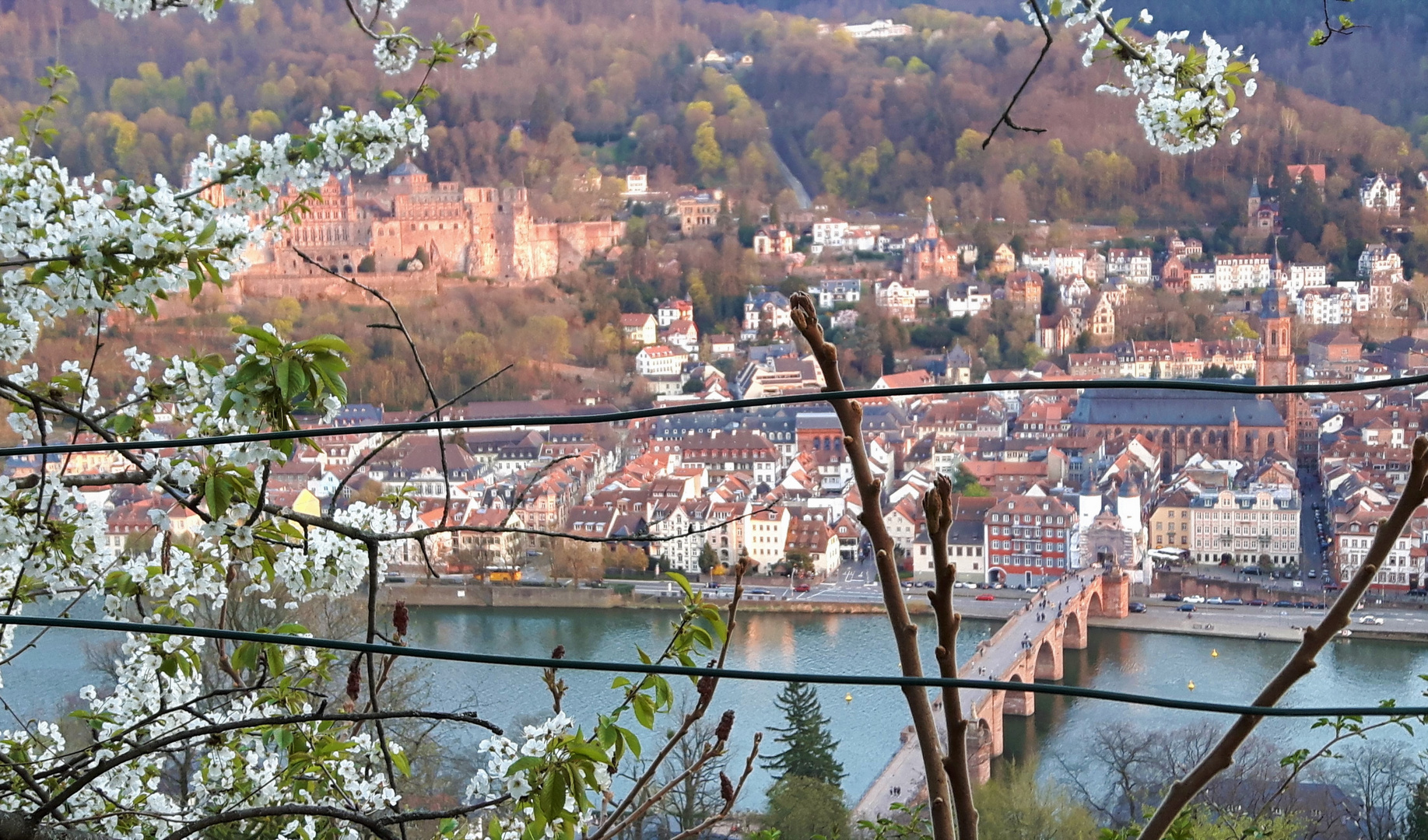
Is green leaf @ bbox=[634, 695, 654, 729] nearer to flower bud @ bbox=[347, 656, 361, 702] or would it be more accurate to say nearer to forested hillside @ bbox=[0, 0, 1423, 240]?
flower bud @ bbox=[347, 656, 361, 702]

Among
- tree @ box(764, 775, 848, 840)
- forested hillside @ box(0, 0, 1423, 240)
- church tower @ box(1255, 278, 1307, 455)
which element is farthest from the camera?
forested hillside @ box(0, 0, 1423, 240)

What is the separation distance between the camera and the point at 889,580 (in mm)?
484

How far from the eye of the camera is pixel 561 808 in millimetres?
688

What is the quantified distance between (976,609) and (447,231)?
42.4 feet

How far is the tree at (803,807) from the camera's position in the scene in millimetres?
5168

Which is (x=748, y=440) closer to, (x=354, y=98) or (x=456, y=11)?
(x=354, y=98)

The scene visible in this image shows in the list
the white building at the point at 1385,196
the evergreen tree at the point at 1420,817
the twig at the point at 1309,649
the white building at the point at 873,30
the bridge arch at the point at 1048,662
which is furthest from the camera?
the white building at the point at 873,30

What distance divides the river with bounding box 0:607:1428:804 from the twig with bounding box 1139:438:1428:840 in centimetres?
575

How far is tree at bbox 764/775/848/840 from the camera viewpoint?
17.0 feet

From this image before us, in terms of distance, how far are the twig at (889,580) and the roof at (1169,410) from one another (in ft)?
52.4

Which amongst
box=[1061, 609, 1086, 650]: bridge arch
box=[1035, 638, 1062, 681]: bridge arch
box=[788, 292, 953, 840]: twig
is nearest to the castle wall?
box=[1061, 609, 1086, 650]: bridge arch

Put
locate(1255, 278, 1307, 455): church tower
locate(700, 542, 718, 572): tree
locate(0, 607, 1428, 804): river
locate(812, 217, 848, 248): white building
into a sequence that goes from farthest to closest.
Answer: locate(812, 217, 848, 248): white building < locate(1255, 278, 1307, 455): church tower < locate(700, 542, 718, 572): tree < locate(0, 607, 1428, 804): river

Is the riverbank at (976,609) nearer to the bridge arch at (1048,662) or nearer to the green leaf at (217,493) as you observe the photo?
the bridge arch at (1048,662)

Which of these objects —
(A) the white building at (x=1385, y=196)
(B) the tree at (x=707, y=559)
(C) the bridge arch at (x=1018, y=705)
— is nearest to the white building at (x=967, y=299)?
(A) the white building at (x=1385, y=196)
